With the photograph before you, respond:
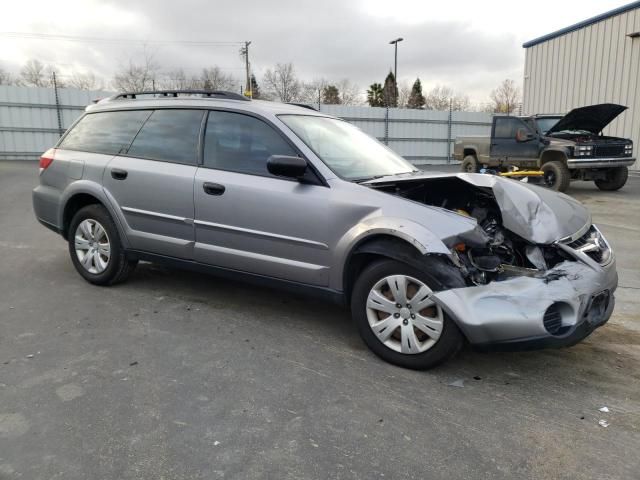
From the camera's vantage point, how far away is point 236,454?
2396mm

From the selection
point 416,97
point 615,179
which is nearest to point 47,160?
point 615,179

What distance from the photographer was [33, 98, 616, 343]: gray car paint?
2.94 metres

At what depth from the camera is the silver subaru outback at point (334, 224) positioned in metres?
3.01

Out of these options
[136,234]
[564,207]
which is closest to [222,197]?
[136,234]

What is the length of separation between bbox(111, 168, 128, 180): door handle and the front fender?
2.20 meters

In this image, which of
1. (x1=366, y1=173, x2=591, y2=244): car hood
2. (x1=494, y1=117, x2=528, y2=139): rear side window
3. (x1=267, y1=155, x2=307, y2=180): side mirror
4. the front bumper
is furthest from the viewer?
(x1=494, y1=117, x2=528, y2=139): rear side window

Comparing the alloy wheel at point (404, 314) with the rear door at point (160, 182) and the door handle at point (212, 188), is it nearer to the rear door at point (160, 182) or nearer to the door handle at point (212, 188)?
the door handle at point (212, 188)

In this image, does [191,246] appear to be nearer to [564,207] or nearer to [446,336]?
[446,336]

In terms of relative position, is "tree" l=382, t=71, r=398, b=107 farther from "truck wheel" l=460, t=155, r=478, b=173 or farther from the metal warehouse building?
"truck wheel" l=460, t=155, r=478, b=173

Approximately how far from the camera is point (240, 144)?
4.02 meters

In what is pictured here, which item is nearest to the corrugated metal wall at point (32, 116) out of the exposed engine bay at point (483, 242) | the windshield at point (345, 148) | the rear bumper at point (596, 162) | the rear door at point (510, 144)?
the rear door at point (510, 144)

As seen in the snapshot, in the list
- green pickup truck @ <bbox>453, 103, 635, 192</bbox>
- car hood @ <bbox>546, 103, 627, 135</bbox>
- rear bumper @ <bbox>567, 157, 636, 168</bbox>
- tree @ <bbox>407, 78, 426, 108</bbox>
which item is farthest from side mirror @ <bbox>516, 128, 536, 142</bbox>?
tree @ <bbox>407, 78, 426, 108</bbox>

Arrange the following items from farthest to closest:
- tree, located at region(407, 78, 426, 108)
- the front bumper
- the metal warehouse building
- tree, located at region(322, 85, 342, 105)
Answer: tree, located at region(407, 78, 426, 108), tree, located at region(322, 85, 342, 105), the metal warehouse building, the front bumper

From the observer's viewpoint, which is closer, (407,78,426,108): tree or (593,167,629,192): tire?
(593,167,629,192): tire
